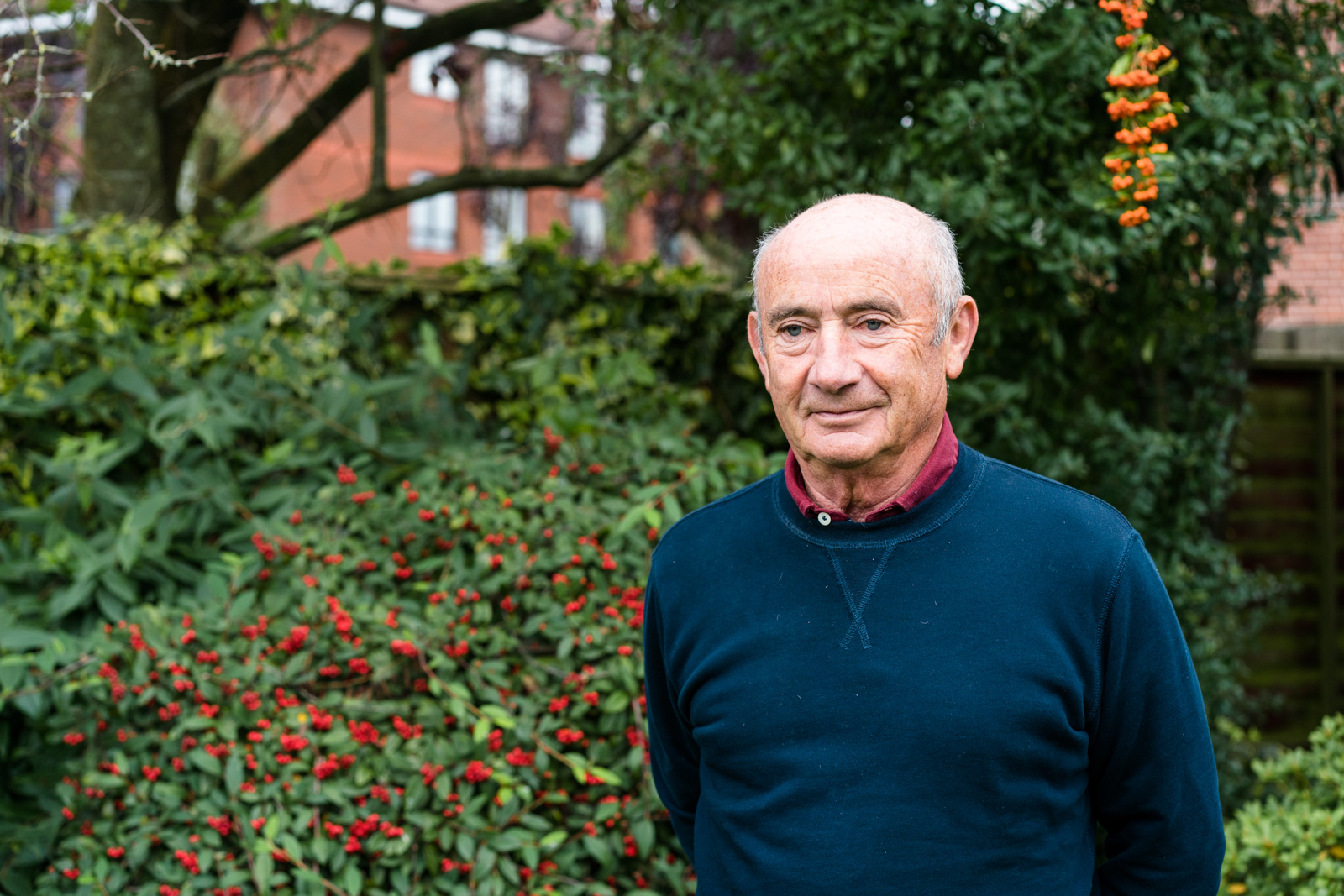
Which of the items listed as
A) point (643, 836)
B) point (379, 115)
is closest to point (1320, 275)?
point (379, 115)

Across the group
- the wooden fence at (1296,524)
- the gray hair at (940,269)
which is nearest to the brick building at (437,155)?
the wooden fence at (1296,524)

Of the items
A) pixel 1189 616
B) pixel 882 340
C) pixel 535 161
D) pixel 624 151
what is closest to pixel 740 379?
pixel 624 151

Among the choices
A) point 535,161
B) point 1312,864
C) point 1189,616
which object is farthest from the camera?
point 535,161

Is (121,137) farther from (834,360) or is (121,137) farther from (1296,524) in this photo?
(1296,524)

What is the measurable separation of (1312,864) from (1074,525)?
1423 mm

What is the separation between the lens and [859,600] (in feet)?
4.67

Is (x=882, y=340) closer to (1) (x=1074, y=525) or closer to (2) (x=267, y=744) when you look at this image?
(1) (x=1074, y=525)

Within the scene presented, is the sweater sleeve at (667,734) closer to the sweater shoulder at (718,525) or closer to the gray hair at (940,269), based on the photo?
the sweater shoulder at (718,525)

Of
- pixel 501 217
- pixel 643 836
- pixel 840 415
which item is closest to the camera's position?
pixel 840 415

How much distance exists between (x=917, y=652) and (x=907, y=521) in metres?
0.18

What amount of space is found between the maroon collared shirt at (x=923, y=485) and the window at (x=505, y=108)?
1042cm

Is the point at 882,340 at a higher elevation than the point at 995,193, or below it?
below

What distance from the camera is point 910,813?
1.35 metres

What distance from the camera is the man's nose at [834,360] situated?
141 centimetres
